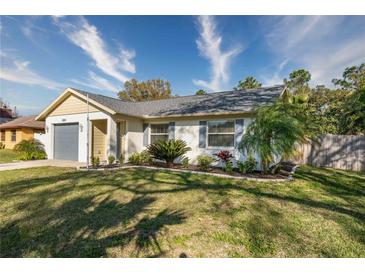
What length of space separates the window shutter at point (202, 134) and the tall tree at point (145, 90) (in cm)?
2372

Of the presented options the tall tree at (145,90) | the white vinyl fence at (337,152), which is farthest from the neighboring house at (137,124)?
the tall tree at (145,90)

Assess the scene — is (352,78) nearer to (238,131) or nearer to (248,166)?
(238,131)

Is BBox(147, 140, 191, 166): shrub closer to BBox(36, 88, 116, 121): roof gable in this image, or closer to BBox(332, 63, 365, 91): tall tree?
BBox(36, 88, 116, 121): roof gable

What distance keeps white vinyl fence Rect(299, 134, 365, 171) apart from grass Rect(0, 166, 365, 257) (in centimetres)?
506

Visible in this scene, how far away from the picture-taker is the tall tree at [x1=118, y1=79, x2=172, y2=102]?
32.7 metres

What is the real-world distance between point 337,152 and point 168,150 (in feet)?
30.9

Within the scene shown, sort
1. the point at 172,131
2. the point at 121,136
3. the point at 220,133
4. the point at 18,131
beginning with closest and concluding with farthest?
the point at 220,133
the point at 172,131
the point at 121,136
the point at 18,131

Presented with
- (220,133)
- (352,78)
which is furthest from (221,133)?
(352,78)

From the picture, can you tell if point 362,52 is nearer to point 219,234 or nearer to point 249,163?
point 249,163

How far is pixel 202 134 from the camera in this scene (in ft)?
32.7

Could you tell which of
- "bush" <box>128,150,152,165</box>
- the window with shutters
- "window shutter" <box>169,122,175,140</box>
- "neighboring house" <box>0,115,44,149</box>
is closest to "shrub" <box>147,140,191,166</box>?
"bush" <box>128,150,152,165</box>
